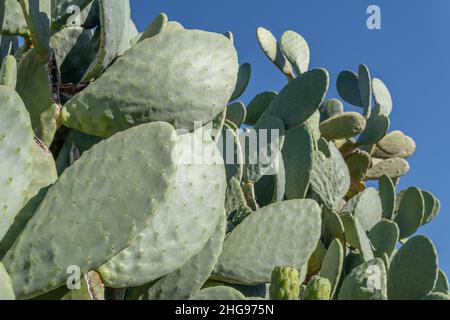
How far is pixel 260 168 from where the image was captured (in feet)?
6.30

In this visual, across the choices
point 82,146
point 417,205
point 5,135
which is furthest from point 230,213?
point 417,205

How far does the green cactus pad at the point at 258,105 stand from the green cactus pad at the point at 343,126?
24cm

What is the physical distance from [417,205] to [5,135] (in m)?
1.71

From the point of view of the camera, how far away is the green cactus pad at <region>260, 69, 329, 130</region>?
2.01 m

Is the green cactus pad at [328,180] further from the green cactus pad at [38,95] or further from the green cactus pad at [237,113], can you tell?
the green cactus pad at [38,95]

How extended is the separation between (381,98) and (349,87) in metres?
0.26

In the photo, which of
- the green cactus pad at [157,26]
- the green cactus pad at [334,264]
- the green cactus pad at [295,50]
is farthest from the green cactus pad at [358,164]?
the green cactus pad at [157,26]

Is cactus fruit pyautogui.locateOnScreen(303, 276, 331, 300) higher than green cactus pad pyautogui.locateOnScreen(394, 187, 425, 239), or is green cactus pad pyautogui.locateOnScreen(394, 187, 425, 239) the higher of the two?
cactus fruit pyautogui.locateOnScreen(303, 276, 331, 300)

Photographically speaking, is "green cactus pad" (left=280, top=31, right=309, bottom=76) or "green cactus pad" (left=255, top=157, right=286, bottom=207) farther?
"green cactus pad" (left=280, top=31, right=309, bottom=76)

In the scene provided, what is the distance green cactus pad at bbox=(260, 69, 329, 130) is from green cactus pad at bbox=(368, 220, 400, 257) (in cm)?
40

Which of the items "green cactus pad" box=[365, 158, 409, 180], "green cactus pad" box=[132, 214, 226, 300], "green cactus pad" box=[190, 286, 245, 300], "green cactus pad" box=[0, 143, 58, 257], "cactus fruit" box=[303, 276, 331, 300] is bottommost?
"green cactus pad" box=[365, 158, 409, 180]

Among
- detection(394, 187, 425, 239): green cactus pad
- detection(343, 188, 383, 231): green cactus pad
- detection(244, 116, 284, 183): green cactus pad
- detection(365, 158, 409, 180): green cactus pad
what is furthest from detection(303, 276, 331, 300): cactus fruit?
detection(365, 158, 409, 180): green cactus pad

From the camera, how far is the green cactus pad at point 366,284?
134 centimetres

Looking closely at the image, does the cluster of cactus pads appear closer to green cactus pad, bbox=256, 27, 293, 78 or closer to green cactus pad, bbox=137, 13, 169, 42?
green cactus pad, bbox=137, 13, 169, 42
